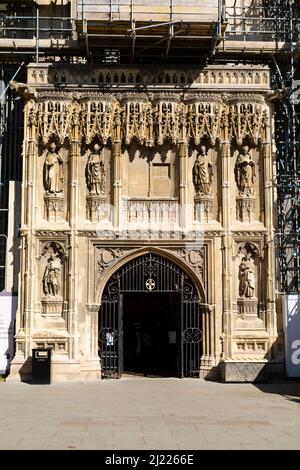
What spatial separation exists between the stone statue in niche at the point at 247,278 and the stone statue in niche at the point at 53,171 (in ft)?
21.7

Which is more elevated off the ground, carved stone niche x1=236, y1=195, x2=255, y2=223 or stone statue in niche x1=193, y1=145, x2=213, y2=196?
stone statue in niche x1=193, y1=145, x2=213, y2=196

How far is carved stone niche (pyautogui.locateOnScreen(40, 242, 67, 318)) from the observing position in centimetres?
2138

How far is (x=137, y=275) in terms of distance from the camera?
21.8m

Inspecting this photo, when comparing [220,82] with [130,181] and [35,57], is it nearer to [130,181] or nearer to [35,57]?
[130,181]

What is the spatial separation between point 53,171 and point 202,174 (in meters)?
4.99

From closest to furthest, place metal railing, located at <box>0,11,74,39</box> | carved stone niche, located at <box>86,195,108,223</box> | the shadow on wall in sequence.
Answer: the shadow on wall
carved stone niche, located at <box>86,195,108,223</box>
metal railing, located at <box>0,11,74,39</box>

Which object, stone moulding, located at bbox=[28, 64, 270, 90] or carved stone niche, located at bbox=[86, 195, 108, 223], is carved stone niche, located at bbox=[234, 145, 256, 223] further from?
carved stone niche, located at bbox=[86, 195, 108, 223]

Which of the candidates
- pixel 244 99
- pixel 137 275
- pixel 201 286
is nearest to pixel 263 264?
pixel 201 286

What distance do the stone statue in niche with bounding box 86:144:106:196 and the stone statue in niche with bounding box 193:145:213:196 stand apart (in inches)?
123

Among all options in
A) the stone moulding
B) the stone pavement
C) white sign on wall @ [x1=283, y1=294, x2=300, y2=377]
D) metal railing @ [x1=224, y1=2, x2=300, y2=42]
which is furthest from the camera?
metal railing @ [x1=224, y1=2, x2=300, y2=42]

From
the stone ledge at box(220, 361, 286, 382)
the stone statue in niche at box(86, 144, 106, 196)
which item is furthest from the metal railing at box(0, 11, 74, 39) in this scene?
the stone ledge at box(220, 361, 286, 382)

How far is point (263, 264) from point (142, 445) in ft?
A: 40.7

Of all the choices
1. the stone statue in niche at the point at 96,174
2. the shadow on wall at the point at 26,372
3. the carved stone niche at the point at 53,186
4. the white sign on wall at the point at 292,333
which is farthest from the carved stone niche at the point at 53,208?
the white sign on wall at the point at 292,333

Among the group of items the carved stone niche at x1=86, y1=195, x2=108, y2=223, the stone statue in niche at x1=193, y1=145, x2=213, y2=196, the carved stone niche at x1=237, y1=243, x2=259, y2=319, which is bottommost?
the carved stone niche at x1=237, y1=243, x2=259, y2=319
